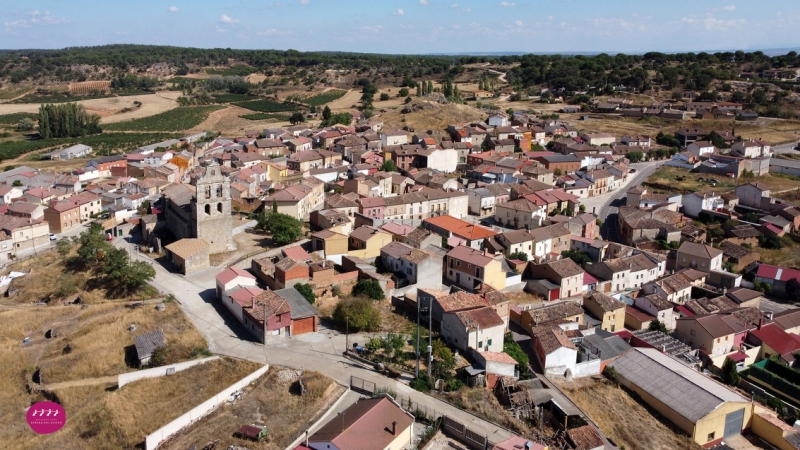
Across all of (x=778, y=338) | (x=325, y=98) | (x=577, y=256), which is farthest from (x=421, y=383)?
(x=325, y=98)

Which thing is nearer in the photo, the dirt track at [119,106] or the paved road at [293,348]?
the paved road at [293,348]

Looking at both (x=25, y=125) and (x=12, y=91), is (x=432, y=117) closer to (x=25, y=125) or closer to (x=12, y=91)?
(x=25, y=125)

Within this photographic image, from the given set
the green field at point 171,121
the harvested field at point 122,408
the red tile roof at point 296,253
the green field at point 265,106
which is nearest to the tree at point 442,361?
the harvested field at point 122,408

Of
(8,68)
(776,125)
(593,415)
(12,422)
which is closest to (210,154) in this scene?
(12,422)

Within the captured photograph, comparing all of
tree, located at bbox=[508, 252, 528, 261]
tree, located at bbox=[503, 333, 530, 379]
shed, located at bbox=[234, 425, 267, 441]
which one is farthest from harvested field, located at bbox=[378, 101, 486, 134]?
shed, located at bbox=[234, 425, 267, 441]

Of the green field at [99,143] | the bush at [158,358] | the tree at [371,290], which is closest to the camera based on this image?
the bush at [158,358]

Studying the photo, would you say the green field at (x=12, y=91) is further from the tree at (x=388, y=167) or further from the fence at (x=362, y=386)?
the fence at (x=362, y=386)
